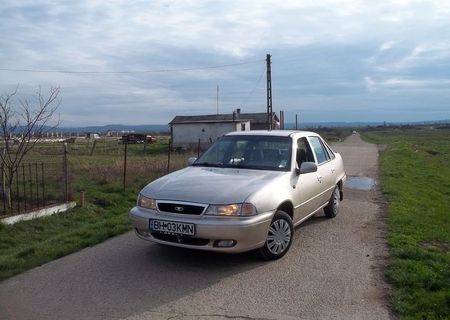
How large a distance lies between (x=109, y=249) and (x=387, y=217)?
4.76m

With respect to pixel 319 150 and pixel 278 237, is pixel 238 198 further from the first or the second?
pixel 319 150

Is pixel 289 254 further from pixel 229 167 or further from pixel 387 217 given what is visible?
pixel 387 217

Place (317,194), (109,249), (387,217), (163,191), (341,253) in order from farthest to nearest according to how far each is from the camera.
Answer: (387,217) < (317,194) < (109,249) < (341,253) < (163,191)

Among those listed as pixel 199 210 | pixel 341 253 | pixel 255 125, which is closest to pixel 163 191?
pixel 199 210

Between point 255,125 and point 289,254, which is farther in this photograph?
point 255,125

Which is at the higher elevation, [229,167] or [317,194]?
[229,167]

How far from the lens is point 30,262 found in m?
5.76


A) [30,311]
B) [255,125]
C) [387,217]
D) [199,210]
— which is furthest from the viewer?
[255,125]

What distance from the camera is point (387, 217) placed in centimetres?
820

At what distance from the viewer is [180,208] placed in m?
5.19

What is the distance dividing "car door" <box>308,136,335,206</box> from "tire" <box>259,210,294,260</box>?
158 centimetres

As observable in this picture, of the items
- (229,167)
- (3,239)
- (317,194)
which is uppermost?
(229,167)

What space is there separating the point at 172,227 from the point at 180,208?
8.7 inches

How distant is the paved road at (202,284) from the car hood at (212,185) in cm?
79
